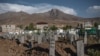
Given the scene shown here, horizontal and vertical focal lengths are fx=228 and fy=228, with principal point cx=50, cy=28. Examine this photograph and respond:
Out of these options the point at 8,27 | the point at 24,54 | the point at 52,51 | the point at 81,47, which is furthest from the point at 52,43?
the point at 8,27

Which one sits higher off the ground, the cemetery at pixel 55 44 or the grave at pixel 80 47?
the grave at pixel 80 47

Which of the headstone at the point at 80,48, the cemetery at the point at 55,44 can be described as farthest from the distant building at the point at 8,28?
the headstone at the point at 80,48

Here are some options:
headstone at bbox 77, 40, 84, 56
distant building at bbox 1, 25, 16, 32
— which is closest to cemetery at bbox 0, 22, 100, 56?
headstone at bbox 77, 40, 84, 56

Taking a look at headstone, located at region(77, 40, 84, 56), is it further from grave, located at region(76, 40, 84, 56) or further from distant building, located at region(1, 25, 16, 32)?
distant building, located at region(1, 25, 16, 32)

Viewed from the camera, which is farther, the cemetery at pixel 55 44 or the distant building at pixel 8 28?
the distant building at pixel 8 28

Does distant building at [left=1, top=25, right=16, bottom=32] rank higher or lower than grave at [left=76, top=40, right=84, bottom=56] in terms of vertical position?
lower

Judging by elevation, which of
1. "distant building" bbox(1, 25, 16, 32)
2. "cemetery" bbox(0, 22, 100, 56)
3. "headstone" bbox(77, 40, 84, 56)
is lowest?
"distant building" bbox(1, 25, 16, 32)

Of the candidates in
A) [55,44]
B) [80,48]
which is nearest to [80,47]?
[80,48]

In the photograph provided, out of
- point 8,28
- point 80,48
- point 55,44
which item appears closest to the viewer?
point 80,48

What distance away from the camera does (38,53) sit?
1427cm

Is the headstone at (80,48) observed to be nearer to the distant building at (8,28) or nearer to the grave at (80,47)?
the grave at (80,47)

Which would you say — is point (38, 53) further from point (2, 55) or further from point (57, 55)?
point (2, 55)

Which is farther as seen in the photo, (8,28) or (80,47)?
(8,28)

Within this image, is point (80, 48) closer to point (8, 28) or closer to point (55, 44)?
point (55, 44)
